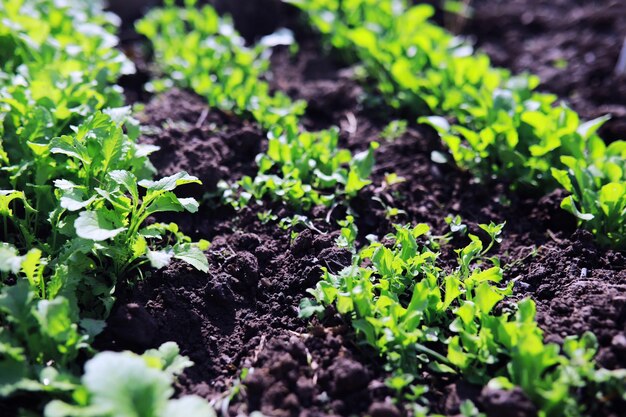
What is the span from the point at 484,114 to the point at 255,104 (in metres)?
1.29

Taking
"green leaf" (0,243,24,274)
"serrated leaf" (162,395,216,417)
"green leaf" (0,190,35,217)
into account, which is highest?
Result: "green leaf" (0,190,35,217)

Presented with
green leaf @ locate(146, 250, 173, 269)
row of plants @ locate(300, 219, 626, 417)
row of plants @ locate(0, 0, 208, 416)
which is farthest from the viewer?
green leaf @ locate(146, 250, 173, 269)

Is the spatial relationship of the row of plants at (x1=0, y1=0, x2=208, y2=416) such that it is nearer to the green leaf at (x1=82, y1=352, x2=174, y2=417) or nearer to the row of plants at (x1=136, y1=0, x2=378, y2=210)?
the green leaf at (x1=82, y1=352, x2=174, y2=417)

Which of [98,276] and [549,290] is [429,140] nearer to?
[549,290]

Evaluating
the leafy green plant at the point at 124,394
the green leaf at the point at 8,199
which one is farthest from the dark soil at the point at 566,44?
the green leaf at the point at 8,199

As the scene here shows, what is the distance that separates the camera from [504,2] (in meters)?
5.79

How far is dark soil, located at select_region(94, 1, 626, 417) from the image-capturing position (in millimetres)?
2219

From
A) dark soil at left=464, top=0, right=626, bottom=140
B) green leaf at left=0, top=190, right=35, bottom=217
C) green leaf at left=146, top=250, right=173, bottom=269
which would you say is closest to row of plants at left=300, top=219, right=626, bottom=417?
green leaf at left=146, top=250, right=173, bottom=269

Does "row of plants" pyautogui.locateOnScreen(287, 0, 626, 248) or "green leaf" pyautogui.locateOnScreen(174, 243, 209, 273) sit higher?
"row of plants" pyautogui.locateOnScreen(287, 0, 626, 248)

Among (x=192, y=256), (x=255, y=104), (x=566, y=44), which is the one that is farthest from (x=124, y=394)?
(x=566, y=44)

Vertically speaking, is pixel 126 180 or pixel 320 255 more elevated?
pixel 126 180

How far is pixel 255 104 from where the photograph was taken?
372cm

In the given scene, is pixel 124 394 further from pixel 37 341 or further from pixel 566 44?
pixel 566 44

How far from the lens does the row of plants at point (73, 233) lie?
1.95 meters
